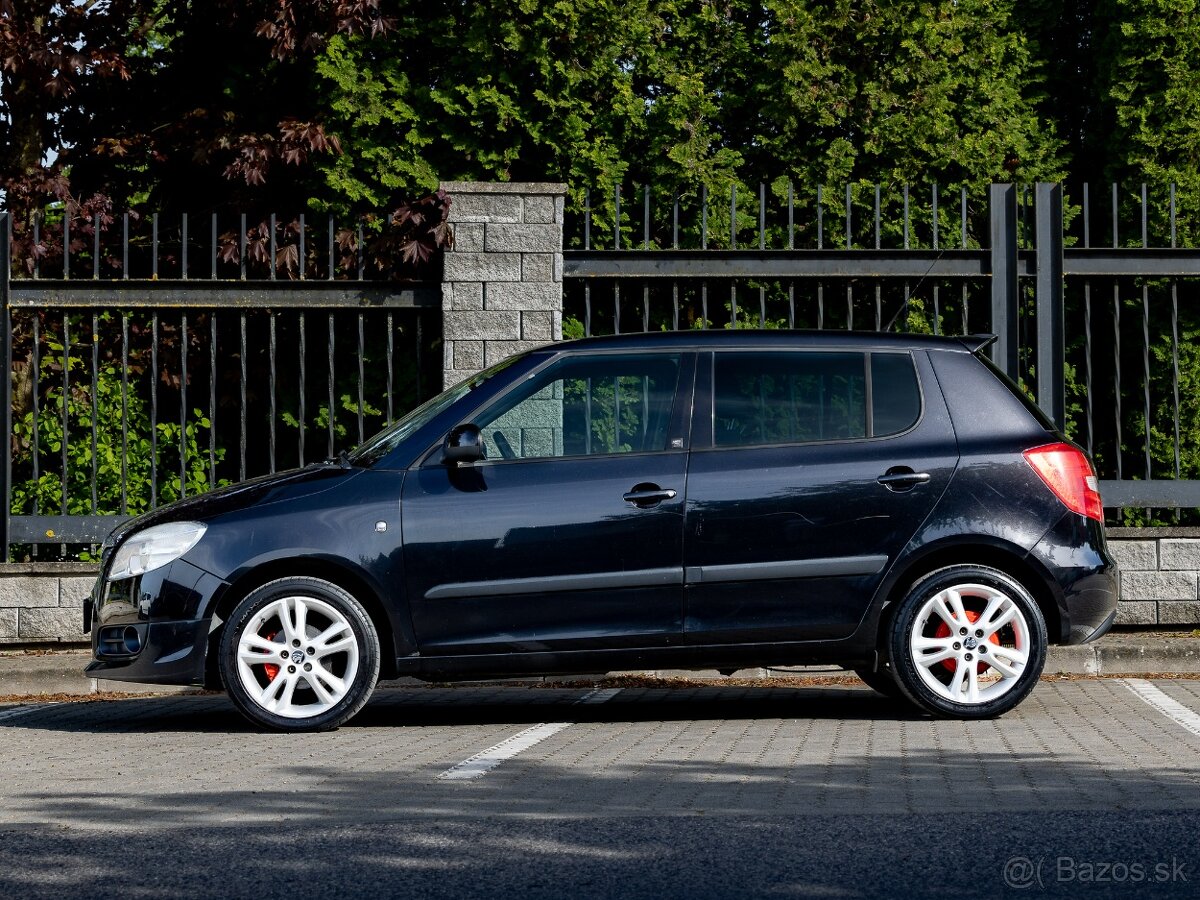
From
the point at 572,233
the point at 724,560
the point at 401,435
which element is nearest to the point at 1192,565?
the point at 724,560

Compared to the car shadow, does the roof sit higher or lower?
higher

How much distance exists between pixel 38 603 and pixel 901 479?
5210 millimetres

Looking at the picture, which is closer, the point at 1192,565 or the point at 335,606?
the point at 335,606

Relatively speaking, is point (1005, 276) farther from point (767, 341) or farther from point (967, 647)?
point (967, 647)

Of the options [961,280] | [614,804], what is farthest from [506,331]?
[614,804]

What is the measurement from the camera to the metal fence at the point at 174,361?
390 inches

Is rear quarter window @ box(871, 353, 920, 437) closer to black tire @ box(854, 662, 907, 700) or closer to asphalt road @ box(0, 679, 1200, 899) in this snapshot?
black tire @ box(854, 662, 907, 700)

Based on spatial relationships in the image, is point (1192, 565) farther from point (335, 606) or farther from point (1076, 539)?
point (335, 606)

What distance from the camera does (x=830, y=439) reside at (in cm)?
740

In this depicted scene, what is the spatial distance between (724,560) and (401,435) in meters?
1.52

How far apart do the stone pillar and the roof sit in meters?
2.35

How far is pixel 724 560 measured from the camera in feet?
23.7

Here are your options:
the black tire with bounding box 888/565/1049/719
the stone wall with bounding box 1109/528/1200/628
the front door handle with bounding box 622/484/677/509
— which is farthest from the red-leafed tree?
the black tire with bounding box 888/565/1049/719

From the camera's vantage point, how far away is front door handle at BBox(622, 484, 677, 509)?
7188 millimetres
